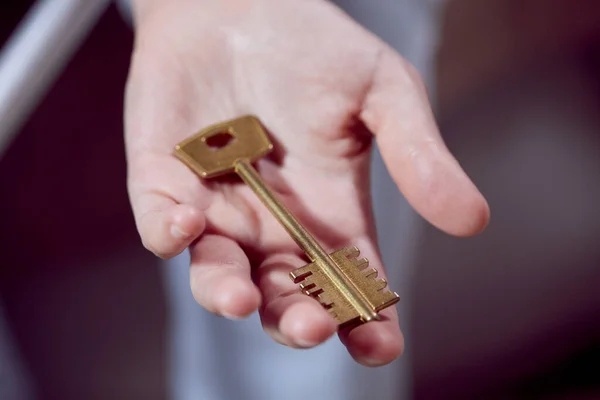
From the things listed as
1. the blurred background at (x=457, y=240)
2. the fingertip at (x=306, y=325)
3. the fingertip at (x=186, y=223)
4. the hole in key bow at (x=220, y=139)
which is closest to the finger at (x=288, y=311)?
the fingertip at (x=306, y=325)

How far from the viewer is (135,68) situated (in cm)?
101

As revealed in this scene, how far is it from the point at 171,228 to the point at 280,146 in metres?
0.31

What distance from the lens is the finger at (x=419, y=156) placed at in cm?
73

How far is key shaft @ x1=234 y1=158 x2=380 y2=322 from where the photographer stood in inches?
27.2

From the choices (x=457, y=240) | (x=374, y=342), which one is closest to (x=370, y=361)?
(x=374, y=342)

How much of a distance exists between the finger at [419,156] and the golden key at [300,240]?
0.11 meters

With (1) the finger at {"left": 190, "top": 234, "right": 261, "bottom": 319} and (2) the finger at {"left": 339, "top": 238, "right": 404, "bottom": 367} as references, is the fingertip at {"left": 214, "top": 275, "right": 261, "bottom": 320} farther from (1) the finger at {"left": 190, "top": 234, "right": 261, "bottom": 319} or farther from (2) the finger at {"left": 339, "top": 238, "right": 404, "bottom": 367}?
(2) the finger at {"left": 339, "top": 238, "right": 404, "bottom": 367}

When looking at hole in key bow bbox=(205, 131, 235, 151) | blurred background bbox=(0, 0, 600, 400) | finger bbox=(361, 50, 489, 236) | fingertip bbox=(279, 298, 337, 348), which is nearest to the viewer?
fingertip bbox=(279, 298, 337, 348)

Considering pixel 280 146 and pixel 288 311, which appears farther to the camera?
pixel 280 146

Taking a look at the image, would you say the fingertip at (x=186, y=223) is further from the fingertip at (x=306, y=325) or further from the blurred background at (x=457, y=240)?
the blurred background at (x=457, y=240)

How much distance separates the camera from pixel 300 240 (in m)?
0.76

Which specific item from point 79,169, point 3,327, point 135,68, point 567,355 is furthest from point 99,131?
point 567,355

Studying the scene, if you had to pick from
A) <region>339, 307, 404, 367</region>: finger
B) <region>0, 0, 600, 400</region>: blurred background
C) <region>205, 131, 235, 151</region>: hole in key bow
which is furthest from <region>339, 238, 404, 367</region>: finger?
<region>0, 0, 600, 400</region>: blurred background

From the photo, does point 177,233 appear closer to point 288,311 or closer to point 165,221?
point 165,221
